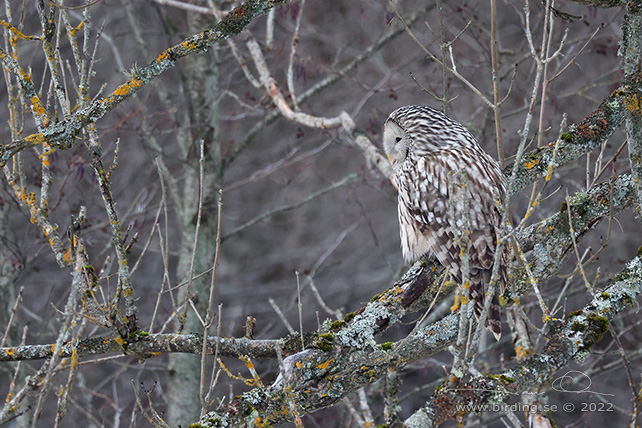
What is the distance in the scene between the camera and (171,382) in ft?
22.0

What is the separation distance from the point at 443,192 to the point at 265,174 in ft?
9.83

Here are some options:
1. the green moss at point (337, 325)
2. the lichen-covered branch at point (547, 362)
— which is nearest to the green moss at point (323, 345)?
the green moss at point (337, 325)

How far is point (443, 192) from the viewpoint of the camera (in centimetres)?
440

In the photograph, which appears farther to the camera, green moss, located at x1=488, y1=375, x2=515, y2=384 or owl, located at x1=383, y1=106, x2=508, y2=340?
owl, located at x1=383, y1=106, x2=508, y2=340

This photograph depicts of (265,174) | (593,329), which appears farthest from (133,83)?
(265,174)

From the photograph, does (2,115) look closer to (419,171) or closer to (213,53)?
(213,53)

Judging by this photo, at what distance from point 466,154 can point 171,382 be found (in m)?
3.84

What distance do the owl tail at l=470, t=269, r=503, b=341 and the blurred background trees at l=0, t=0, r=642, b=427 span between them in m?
0.21

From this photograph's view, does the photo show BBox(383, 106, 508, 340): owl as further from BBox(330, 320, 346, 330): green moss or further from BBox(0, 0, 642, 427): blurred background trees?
BBox(330, 320, 346, 330): green moss

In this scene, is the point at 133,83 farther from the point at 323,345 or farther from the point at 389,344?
the point at 389,344

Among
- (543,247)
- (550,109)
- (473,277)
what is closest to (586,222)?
(543,247)

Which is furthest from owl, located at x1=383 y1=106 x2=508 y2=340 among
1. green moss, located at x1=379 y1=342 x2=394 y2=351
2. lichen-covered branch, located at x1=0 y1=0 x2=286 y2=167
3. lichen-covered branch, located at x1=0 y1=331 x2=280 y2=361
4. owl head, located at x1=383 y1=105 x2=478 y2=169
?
lichen-covered branch, located at x1=0 y1=0 x2=286 y2=167

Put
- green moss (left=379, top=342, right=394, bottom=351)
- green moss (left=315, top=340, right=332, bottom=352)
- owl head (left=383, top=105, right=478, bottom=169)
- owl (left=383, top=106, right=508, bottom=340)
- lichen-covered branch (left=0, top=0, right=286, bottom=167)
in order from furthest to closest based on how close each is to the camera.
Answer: owl head (left=383, top=105, right=478, bottom=169)
owl (left=383, top=106, right=508, bottom=340)
green moss (left=379, top=342, right=394, bottom=351)
green moss (left=315, top=340, right=332, bottom=352)
lichen-covered branch (left=0, top=0, right=286, bottom=167)

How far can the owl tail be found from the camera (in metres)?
4.00
